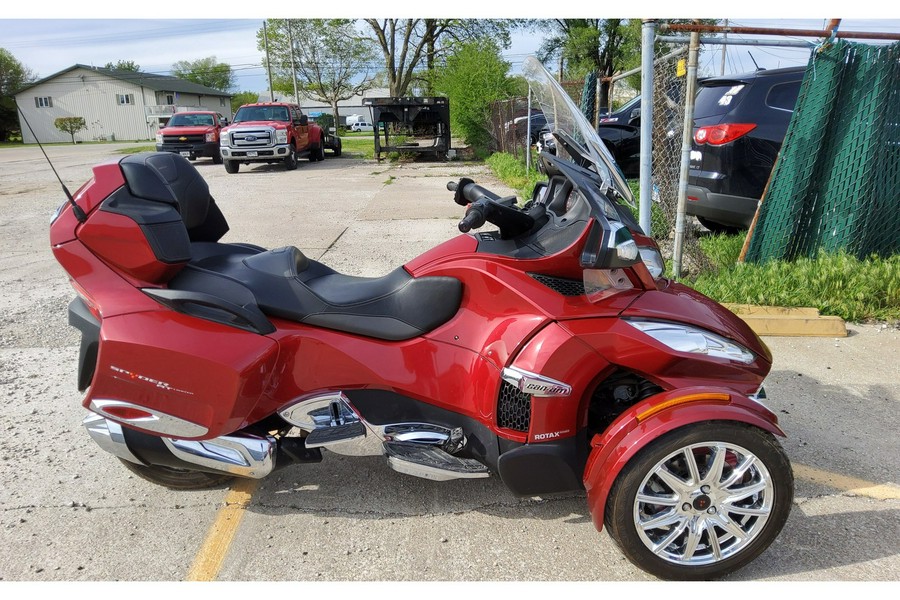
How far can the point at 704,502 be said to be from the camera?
95.1 inches

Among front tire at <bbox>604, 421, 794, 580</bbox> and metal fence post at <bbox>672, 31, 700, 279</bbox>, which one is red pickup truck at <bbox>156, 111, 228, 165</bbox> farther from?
front tire at <bbox>604, 421, 794, 580</bbox>

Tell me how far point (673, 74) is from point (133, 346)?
18.9 feet

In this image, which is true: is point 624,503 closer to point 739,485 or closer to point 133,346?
point 739,485

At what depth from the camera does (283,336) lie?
256 centimetres

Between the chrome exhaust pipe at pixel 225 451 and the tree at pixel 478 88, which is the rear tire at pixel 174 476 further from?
the tree at pixel 478 88

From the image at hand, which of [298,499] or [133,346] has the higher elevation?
[133,346]

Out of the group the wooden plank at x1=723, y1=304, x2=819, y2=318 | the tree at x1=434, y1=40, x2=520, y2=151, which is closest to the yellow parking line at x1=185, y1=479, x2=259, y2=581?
the wooden plank at x1=723, y1=304, x2=819, y2=318

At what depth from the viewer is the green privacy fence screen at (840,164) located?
527 centimetres

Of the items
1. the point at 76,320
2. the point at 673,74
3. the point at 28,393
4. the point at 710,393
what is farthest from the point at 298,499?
the point at 673,74

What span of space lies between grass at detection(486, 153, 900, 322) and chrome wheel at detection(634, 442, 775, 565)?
3.09m

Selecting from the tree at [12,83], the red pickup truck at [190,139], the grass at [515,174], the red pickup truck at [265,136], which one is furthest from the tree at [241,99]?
the grass at [515,174]

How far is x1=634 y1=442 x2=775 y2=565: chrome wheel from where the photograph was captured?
7.84ft

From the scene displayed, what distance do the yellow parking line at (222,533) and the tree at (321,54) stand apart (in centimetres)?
4534

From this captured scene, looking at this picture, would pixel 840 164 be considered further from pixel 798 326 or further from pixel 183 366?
pixel 183 366
